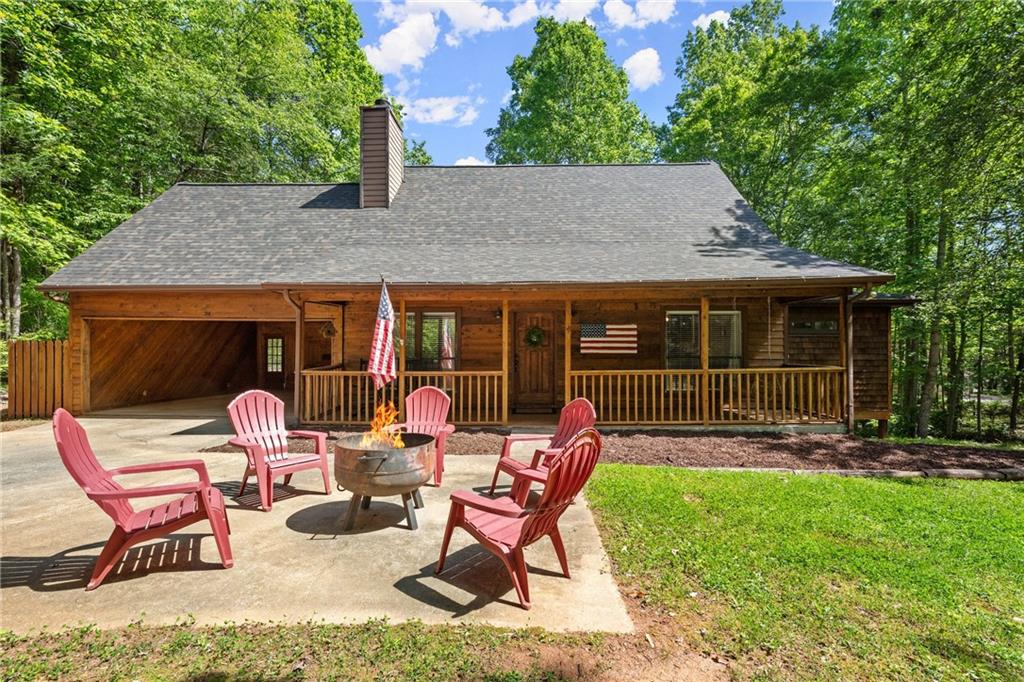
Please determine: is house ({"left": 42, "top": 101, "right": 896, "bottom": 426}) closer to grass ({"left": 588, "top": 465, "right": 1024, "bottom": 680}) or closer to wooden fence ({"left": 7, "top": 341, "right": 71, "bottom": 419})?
wooden fence ({"left": 7, "top": 341, "right": 71, "bottom": 419})

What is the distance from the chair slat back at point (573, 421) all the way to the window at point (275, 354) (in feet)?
40.5

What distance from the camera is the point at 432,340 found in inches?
392

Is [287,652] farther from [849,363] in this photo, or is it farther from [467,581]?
[849,363]

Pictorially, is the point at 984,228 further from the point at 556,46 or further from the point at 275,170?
the point at 275,170

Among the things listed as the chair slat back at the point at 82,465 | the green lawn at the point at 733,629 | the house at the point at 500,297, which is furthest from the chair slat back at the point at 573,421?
the chair slat back at the point at 82,465

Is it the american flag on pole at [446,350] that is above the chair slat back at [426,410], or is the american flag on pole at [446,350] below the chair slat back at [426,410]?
above

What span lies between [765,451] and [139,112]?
739 inches

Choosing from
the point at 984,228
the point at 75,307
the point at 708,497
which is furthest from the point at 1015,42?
the point at 75,307

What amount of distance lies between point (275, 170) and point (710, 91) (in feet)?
58.9

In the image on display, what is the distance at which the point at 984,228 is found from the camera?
10367 mm

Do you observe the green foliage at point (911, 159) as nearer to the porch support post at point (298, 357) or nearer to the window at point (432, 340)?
the window at point (432, 340)

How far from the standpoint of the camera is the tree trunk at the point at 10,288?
12.4m

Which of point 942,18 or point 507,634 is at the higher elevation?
point 942,18

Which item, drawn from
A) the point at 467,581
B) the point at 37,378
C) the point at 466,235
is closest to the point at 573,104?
the point at 466,235
